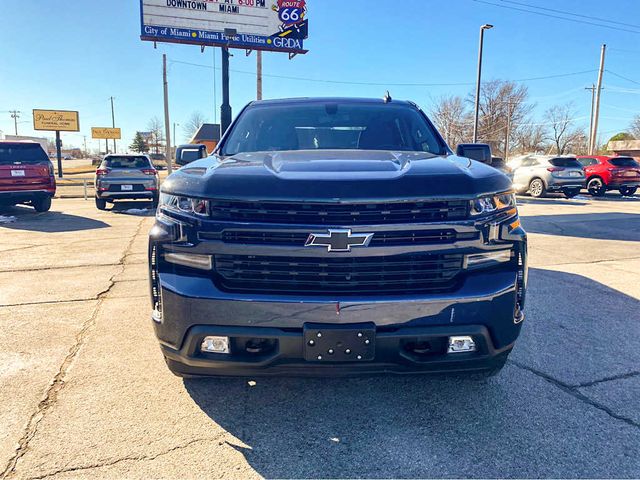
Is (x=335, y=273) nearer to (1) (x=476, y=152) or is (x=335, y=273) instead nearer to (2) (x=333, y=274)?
(2) (x=333, y=274)

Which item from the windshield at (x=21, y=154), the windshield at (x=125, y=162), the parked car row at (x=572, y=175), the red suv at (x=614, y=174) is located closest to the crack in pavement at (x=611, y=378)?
the windshield at (x=21, y=154)

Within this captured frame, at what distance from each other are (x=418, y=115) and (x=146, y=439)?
122 inches

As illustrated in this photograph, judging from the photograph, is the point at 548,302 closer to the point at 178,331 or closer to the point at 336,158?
the point at 336,158

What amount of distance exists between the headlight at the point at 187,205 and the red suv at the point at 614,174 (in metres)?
19.6

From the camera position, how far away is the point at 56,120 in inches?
2115

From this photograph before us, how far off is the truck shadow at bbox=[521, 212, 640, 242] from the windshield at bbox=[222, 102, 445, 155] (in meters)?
6.79

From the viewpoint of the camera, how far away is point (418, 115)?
384 centimetres

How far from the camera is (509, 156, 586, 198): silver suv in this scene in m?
16.6

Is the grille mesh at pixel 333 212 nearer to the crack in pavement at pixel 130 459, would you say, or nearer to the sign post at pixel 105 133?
the crack in pavement at pixel 130 459

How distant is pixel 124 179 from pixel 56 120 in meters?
49.5

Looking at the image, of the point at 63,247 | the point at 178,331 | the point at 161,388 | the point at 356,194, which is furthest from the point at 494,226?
the point at 63,247

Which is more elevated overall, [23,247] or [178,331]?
[178,331]

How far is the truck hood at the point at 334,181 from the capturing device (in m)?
2.10

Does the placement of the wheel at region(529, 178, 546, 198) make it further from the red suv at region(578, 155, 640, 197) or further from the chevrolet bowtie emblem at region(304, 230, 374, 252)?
the chevrolet bowtie emblem at region(304, 230, 374, 252)
